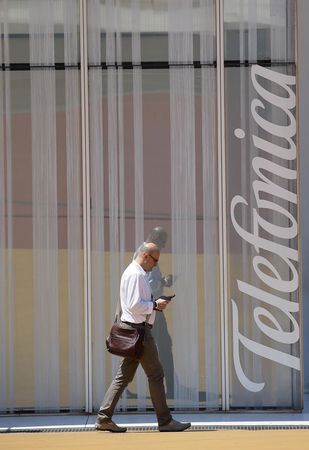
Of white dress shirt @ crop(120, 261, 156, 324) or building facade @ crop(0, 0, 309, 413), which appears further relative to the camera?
building facade @ crop(0, 0, 309, 413)

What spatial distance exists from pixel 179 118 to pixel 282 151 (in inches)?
41.0

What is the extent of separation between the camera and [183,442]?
11758 millimetres

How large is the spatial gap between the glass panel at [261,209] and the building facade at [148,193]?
0.04 feet

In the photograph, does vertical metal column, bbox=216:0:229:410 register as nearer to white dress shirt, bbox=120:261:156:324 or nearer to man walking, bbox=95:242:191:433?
man walking, bbox=95:242:191:433

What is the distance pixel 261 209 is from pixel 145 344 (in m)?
1.96

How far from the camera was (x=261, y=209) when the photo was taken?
1330 cm

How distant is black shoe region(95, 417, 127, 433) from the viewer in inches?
485

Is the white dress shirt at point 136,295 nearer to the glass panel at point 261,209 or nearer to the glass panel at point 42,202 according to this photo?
the glass panel at point 42,202

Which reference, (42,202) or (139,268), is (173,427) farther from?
(42,202)

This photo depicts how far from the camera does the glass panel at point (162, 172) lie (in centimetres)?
1338

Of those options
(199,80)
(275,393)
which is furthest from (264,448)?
(199,80)

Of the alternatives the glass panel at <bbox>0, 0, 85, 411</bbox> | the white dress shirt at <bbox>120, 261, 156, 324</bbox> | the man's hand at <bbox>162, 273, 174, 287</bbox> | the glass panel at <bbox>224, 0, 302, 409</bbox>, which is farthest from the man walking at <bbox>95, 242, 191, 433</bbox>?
the glass panel at <bbox>224, 0, 302, 409</bbox>

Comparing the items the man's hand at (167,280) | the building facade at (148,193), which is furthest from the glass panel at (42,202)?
the man's hand at (167,280)

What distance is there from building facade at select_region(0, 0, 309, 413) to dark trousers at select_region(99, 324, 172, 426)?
1091 millimetres
